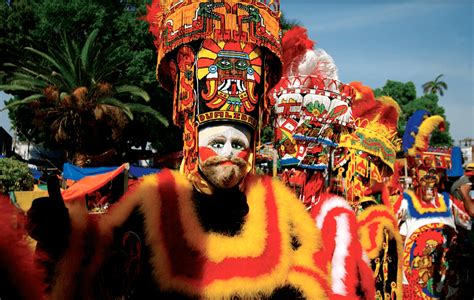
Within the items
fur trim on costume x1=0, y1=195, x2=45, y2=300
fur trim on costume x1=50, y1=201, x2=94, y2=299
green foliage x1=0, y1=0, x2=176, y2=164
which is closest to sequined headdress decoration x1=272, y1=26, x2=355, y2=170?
fur trim on costume x1=50, y1=201, x2=94, y2=299

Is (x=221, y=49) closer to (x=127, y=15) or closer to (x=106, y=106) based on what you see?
(x=106, y=106)

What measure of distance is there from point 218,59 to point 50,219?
1.31 metres

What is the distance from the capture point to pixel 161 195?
2656 millimetres

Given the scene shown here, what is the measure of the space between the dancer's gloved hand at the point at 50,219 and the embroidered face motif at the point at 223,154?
0.83 m

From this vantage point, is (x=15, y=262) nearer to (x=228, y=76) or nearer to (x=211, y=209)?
(x=211, y=209)

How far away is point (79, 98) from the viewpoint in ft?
44.5

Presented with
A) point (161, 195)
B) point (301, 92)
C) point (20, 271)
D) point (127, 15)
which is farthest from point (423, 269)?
point (127, 15)

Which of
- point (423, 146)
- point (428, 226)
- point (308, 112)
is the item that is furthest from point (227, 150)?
point (428, 226)

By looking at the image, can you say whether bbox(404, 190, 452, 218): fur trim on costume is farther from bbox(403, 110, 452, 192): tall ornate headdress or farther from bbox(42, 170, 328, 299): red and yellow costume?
bbox(42, 170, 328, 299): red and yellow costume

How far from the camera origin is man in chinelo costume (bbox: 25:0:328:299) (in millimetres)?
2418

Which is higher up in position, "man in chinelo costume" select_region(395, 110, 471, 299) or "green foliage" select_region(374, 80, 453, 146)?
"green foliage" select_region(374, 80, 453, 146)

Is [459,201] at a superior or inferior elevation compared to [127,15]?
inferior

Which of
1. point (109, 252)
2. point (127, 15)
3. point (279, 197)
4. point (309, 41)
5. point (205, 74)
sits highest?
point (127, 15)

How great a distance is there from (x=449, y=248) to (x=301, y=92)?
328 centimetres
